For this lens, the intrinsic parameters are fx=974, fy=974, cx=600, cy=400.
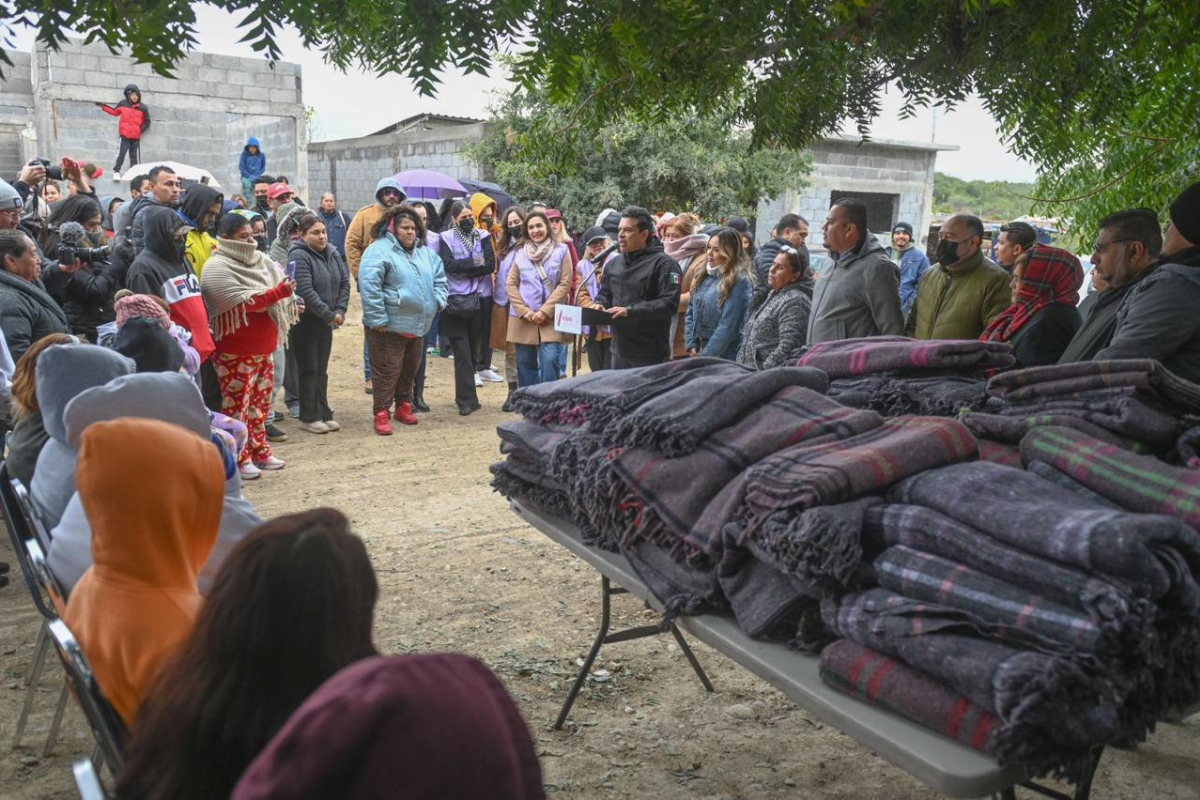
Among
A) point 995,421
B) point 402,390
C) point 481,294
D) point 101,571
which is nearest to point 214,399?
point 402,390

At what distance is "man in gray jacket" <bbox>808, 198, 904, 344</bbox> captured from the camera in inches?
198

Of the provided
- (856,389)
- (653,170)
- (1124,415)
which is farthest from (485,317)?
(1124,415)

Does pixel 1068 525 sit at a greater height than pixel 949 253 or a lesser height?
lesser

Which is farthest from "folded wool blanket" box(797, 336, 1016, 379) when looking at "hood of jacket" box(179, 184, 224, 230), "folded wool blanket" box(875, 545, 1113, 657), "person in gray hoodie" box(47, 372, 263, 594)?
"hood of jacket" box(179, 184, 224, 230)

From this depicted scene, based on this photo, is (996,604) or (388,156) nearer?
(996,604)

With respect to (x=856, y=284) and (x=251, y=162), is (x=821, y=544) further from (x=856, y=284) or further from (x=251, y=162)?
(x=251, y=162)

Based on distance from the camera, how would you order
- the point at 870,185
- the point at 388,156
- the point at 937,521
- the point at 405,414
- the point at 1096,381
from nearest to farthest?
the point at 937,521 < the point at 1096,381 < the point at 405,414 < the point at 388,156 < the point at 870,185

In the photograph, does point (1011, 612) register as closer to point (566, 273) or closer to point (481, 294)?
point (566, 273)

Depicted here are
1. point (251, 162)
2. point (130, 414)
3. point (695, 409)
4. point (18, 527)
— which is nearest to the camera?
point (695, 409)

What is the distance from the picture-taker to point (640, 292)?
7117 millimetres

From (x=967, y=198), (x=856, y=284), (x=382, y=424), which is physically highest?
(x=967, y=198)

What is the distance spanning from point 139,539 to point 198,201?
5216mm

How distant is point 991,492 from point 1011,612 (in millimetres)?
275

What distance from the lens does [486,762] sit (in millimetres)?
897
